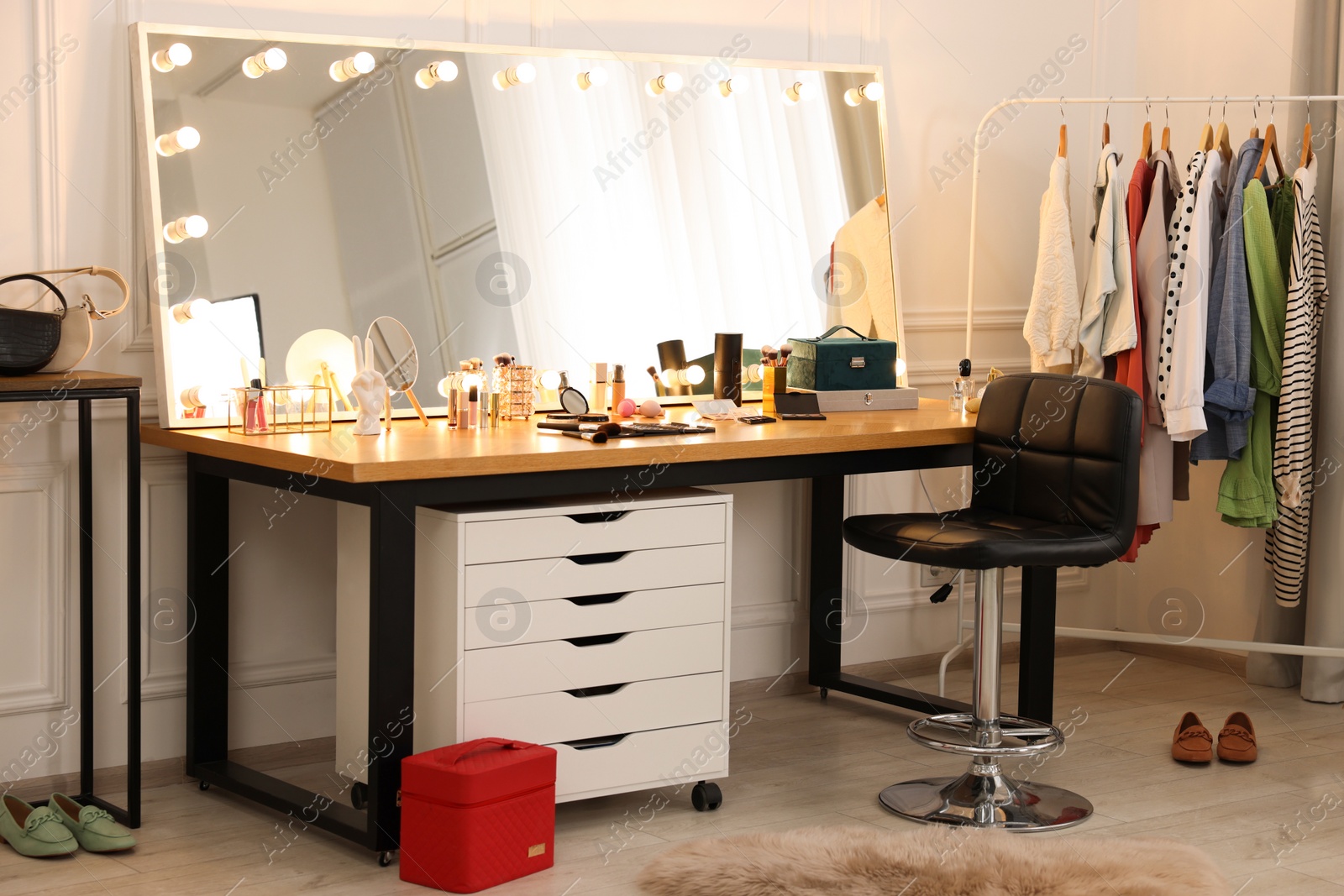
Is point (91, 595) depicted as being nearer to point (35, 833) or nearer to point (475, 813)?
point (35, 833)

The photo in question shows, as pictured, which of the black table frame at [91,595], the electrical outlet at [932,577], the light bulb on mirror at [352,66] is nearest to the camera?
the black table frame at [91,595]

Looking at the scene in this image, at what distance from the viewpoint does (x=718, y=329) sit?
376 centimetres

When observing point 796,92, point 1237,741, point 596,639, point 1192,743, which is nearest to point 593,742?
point 596,639

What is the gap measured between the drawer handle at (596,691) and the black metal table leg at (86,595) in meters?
0.99

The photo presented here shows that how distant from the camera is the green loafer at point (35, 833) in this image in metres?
2.76

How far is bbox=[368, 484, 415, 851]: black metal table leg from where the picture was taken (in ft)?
8.69

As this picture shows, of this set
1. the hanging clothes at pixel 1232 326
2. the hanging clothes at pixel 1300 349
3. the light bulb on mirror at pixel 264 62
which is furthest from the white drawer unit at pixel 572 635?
the hanging clothes at pixel 1300 349

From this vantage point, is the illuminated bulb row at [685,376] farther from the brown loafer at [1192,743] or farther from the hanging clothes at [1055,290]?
the brown loafer at [1192,743]

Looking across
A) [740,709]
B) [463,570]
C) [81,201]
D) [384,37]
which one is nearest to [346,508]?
[463,570]

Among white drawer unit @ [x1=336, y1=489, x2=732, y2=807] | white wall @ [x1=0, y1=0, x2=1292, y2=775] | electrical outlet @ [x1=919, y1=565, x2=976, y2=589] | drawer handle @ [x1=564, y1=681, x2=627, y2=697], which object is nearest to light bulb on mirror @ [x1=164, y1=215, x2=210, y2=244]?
white wall @ [x1=0, y1=0, x2=1292, y2=775]

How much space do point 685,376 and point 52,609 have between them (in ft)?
5.07

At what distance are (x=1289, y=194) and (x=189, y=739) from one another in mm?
2952

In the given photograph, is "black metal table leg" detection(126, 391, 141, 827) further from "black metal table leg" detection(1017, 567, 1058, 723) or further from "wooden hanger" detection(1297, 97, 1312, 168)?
"wooden hanger" detection(1297, 97, 1312, 168)

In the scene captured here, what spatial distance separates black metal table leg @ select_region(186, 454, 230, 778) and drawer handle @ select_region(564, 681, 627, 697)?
2.73 feet
